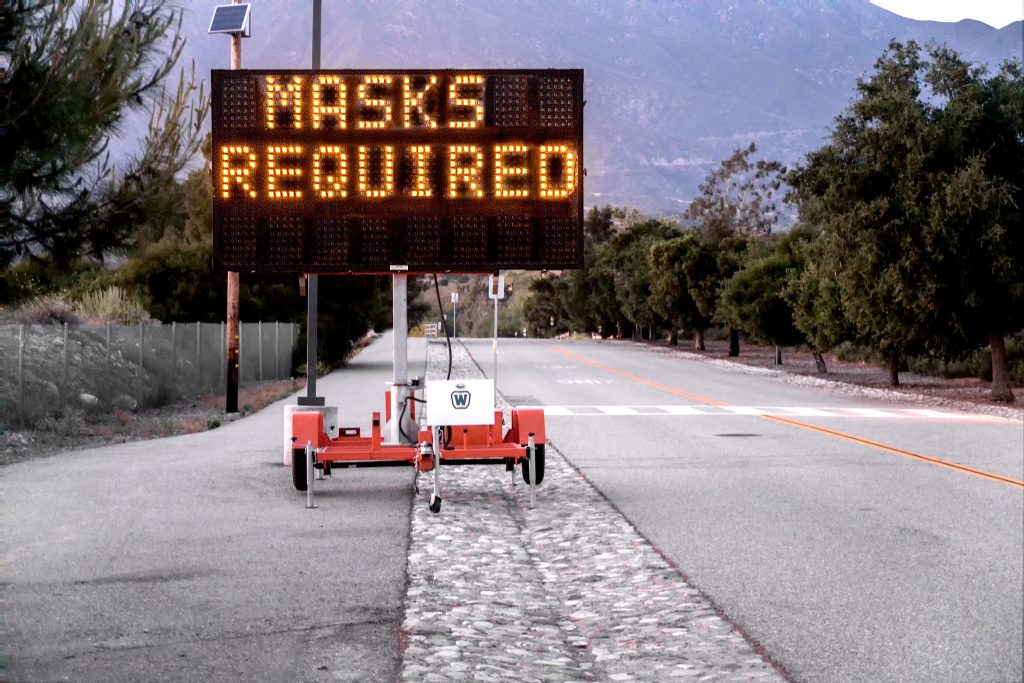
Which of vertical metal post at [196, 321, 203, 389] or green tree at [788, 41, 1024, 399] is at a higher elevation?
green tree at [788, 41, 1024, 399]

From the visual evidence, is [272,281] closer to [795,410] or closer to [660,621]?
[795,410]

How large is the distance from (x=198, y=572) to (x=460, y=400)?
4.09 metres

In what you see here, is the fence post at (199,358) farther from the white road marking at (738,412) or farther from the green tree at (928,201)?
the green tree at (928,201)

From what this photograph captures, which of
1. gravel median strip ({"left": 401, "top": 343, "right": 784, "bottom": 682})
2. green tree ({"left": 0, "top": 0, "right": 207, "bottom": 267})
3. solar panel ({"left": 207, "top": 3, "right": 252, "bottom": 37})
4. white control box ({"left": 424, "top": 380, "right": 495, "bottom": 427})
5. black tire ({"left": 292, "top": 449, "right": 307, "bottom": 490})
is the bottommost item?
gravel median strip ({"left": 401, "top": 343, "right": 784, "bottom": 682})

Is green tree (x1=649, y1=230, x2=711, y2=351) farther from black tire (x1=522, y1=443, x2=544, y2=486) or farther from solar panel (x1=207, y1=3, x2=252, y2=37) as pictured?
black tire (x1=522, y1=443, x2=544, y2=486)

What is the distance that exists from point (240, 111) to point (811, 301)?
31.6 metres

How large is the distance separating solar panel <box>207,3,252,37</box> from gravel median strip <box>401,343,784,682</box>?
14351mm

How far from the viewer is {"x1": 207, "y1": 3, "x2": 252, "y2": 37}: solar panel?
80.4 ft

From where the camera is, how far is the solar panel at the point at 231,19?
2452cm

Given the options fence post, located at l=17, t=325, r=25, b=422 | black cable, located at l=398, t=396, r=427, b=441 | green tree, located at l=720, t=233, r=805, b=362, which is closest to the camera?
black cable, located at l=398, t=396, r=427, b=441

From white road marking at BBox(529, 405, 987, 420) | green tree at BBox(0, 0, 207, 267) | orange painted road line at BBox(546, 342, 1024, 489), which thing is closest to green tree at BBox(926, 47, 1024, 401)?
white road marking at BBox(529, 405, 987, 420)

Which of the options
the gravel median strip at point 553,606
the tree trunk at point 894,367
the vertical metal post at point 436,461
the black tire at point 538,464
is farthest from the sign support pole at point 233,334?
the tree trunk at point 894,367

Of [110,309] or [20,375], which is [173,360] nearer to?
[110,309]

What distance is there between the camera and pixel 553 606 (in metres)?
8.84
